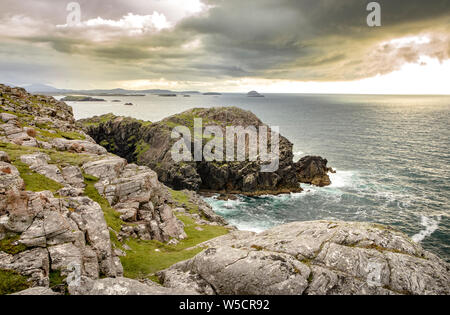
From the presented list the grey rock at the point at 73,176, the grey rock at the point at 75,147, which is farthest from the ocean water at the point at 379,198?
the grey rock at the point at 73,176

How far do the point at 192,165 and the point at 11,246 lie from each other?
7918 cm

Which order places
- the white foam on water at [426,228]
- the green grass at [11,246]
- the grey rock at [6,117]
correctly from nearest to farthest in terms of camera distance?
the green grass at [11,246], the grey rock at [6,117], the white foam on water at [426,228]

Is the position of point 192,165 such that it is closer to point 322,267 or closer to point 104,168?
point 104,168

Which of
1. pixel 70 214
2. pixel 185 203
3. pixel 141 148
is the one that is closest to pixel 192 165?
pixel 141 148

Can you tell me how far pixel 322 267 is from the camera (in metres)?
13.4

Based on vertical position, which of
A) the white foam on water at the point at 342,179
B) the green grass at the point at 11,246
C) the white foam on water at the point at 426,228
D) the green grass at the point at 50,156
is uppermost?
the green grass at the point at 50,156

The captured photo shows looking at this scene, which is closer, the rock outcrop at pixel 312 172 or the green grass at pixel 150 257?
the green grass at pixel 150 257

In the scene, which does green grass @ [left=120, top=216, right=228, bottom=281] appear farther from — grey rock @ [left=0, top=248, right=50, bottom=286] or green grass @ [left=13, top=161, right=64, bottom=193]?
green grass @ [left=13, top=161, right=64, bottom=193]

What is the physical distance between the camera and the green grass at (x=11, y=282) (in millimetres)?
11875

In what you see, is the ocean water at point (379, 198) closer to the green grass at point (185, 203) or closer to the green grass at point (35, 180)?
the green grass at point (185, 203)

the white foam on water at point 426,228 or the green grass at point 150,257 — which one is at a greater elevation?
the green grass at point 150,257

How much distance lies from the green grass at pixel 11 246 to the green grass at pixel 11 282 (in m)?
1.41

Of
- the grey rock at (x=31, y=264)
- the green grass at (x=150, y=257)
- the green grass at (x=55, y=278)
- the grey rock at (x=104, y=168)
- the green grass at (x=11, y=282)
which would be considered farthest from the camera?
the grey rock at (x=104, y=168)
